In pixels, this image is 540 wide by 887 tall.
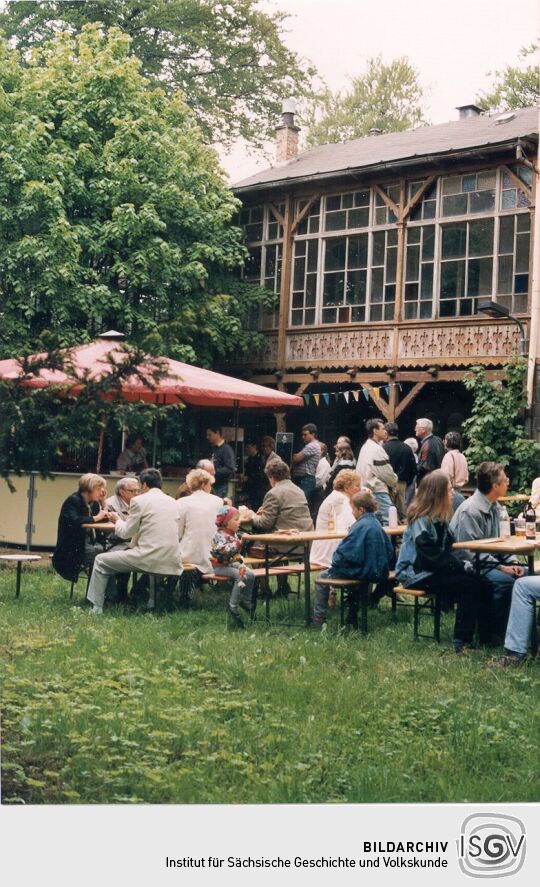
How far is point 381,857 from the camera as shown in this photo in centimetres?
399

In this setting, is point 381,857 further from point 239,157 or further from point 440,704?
point 239,157

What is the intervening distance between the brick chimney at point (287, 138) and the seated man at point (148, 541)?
645 cm

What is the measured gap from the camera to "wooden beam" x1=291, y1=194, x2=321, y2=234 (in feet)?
66.2

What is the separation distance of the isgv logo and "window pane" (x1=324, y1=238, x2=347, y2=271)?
16.7 metres

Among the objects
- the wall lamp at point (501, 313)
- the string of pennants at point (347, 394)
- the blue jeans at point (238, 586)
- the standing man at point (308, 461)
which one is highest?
the wall lamp at point (501, 313)

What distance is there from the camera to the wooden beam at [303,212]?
795 inches

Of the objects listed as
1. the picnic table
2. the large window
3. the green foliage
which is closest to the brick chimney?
the large window

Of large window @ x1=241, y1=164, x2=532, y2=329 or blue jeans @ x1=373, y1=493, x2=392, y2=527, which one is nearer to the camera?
blue jeans @ x1=373, y1=493, x2=392, y2=527

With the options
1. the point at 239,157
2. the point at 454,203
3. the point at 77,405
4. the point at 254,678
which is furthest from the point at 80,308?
the point at 454,203

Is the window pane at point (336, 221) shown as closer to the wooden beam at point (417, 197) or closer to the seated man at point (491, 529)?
the wooden beam at point (417, 197)

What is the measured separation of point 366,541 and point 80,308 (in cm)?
332

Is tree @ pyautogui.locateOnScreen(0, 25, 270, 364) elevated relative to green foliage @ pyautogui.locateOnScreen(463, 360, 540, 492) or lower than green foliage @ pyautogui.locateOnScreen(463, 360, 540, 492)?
elevated

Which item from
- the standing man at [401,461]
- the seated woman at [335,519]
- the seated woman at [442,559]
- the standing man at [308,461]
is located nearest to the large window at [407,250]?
the standing man at [308,461]

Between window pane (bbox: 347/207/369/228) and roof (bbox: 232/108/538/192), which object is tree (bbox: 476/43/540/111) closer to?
roof (bbox: 232/108/538/192)
